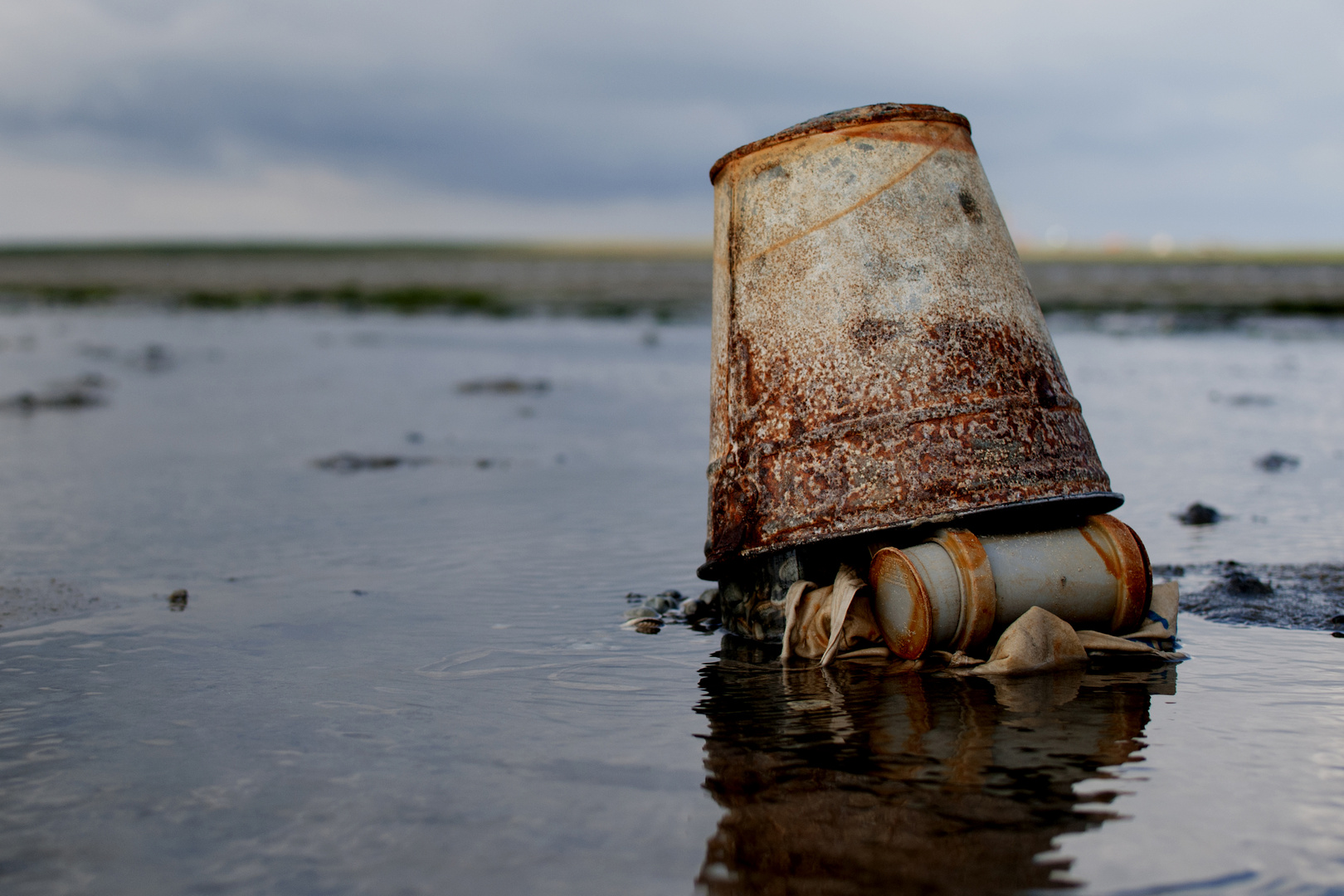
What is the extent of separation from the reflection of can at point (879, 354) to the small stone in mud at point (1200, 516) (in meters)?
2.36

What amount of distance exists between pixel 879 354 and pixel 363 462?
5.29m

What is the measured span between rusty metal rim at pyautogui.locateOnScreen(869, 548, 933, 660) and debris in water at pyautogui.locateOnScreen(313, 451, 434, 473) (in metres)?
5.08

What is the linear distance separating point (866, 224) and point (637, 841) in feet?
7.77

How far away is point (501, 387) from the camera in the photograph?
1369 cm

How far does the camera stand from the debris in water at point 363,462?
8172 mm

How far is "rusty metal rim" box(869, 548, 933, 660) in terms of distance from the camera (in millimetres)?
3703

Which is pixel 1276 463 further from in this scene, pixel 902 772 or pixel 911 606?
pixel 902 772

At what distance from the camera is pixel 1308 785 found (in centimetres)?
288

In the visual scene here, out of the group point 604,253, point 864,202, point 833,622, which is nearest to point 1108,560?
point 833,622

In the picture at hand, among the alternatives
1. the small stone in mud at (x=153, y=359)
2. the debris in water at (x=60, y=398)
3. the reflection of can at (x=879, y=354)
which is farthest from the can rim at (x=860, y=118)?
the small stone in mud at (x=153, y=359)

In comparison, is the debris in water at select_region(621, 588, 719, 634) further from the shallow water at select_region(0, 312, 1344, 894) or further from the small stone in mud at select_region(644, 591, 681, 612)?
the shallow water at select_region(0, 312, 1344, 894)

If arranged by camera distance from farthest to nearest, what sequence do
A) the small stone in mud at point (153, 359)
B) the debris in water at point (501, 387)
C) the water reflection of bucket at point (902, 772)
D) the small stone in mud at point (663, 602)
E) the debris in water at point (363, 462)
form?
the small stone in mud at point (153, 359) → the debris in water at point (501, 387) → the debris in water at point (363, 462) → the small stone in mud at point (663, 602) → the water reflection of bucket at point (902, 772)

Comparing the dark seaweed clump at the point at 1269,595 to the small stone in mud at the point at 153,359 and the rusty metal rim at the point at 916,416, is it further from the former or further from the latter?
the small stone in mud at the point at 153,359

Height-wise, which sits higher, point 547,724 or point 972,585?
point 972,585
